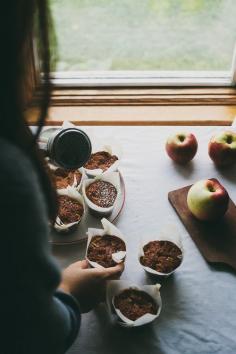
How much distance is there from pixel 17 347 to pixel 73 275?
0.94 ft

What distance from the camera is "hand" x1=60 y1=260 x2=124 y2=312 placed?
856 millimetres

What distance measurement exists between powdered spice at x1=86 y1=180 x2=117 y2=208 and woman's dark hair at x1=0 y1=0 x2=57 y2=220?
438mm

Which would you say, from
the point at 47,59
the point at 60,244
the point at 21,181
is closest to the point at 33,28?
the point at 47,59

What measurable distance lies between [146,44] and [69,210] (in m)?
0.91

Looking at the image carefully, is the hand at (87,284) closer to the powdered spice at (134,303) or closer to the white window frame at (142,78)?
the powdered spice at (134,303)

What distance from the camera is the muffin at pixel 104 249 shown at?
93cm

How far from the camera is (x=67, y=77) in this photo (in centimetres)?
164

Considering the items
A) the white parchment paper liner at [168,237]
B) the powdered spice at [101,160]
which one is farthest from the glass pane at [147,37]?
the white parchment paper liner at [168,237]

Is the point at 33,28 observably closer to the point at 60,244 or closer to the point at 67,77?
the point at 60,244

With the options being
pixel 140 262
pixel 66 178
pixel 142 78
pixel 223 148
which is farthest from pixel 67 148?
pixel 142 78

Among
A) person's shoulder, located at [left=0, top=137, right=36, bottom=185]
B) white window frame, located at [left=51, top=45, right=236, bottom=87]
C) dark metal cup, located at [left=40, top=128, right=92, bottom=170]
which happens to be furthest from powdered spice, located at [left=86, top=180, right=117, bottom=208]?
white window frame, located at [left=51, top=45, right=236, bottom=87]

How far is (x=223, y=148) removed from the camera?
1.16 meters

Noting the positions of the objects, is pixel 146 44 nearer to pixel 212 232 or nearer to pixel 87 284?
pixel 212 232

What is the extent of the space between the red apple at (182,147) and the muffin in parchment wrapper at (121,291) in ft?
1.40
